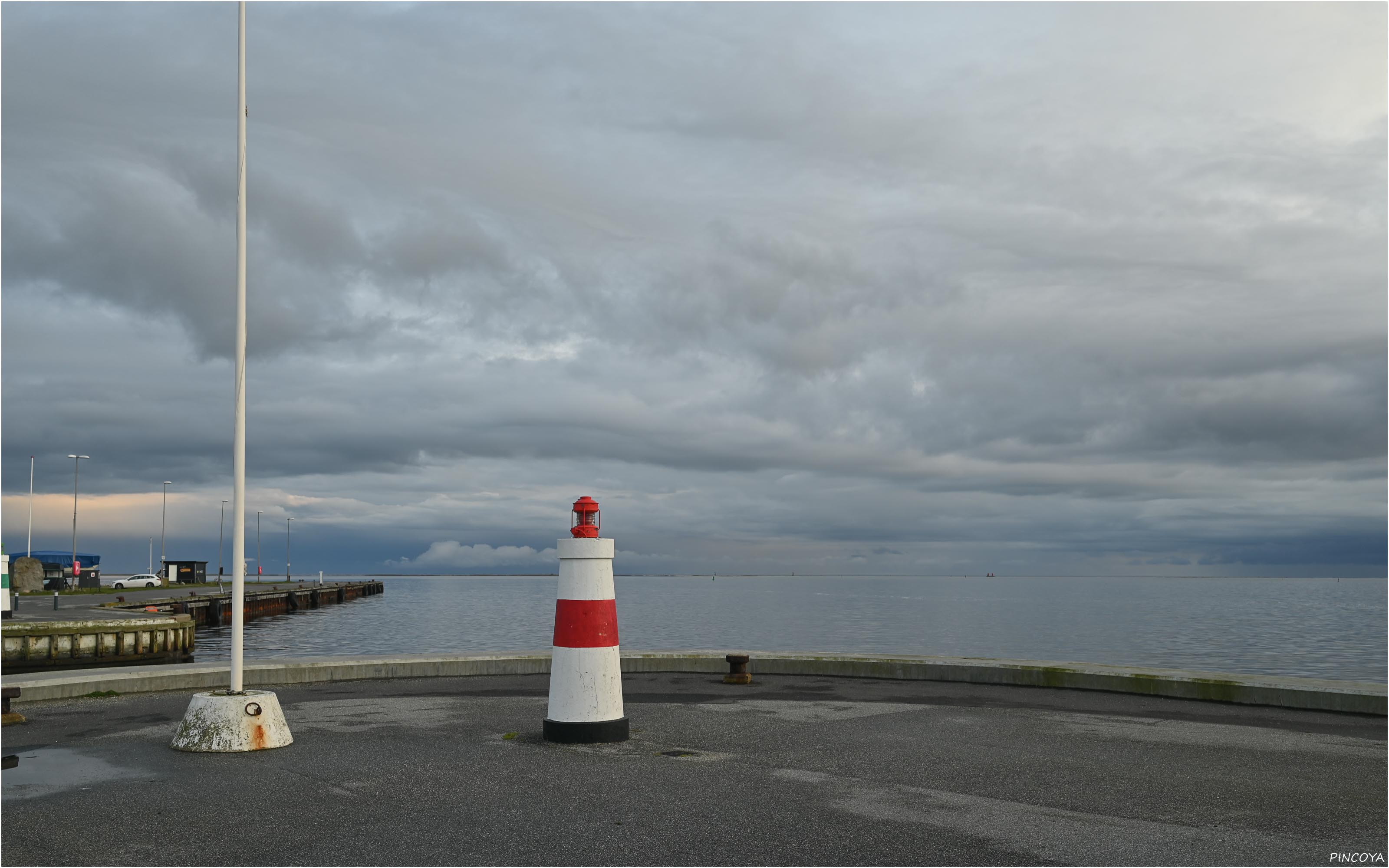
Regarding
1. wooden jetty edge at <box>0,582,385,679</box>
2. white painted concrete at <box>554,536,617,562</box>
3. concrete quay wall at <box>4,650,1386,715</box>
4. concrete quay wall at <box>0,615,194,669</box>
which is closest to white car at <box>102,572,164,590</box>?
wooden jetty edge at <box>0,582,385,679</box>

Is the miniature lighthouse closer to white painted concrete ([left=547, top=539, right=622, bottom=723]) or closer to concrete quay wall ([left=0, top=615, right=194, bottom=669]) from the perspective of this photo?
white painted concrete ([left=547, top=539, right=622, bottom=723])

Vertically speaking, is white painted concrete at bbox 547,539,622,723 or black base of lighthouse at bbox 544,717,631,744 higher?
white painted concrete at bbox 547,539,622,723

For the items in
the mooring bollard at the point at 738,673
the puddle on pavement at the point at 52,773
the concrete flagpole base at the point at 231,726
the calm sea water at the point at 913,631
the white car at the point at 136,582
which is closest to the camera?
the puddle on pavement at the point at 52,773

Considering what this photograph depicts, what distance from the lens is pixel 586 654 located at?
7715 mm

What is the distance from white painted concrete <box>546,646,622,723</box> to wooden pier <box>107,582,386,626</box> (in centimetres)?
2259

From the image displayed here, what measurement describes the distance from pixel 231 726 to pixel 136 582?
315 feet

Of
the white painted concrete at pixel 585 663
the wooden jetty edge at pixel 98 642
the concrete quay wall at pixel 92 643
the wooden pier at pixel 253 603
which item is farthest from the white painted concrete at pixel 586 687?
the wooden pier at pixel 253 603

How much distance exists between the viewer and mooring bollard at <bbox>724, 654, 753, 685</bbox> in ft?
38.4

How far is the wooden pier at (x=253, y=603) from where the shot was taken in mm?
53812

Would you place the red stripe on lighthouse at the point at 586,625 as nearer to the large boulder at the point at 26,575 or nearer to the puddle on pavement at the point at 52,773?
the puddle on pavement at the point at 52,773

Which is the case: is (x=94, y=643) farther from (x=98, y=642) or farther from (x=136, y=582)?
(x=136, y=582)

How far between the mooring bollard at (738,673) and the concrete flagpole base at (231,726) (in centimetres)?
525

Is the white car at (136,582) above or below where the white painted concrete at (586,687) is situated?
below

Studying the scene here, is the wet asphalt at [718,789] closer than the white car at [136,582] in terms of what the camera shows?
Yes
